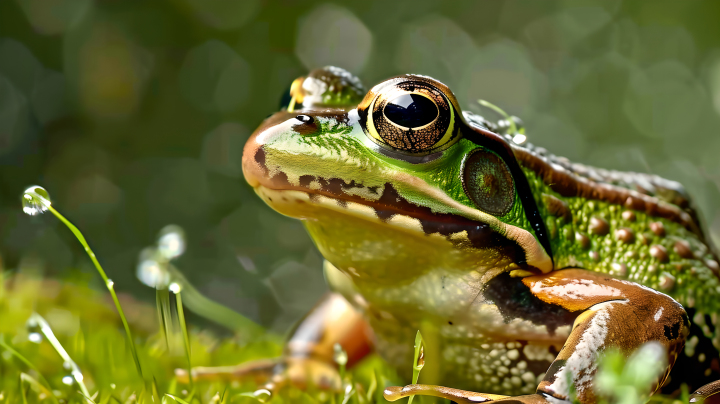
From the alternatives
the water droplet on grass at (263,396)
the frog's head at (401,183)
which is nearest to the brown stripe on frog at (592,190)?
the frog's head at (401,183)

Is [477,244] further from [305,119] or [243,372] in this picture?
[243,372]

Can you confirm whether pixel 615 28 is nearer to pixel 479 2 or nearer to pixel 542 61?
pixel 542 61

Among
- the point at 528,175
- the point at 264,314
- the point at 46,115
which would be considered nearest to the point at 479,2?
the point at 264,314

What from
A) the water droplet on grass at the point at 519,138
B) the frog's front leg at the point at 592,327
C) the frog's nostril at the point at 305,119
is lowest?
the frog's front leg at the point at 592,327

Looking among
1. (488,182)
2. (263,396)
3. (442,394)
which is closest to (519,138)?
(488,182)

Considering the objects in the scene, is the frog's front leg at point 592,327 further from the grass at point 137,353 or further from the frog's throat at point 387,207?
the frog's throat at point 387,207
